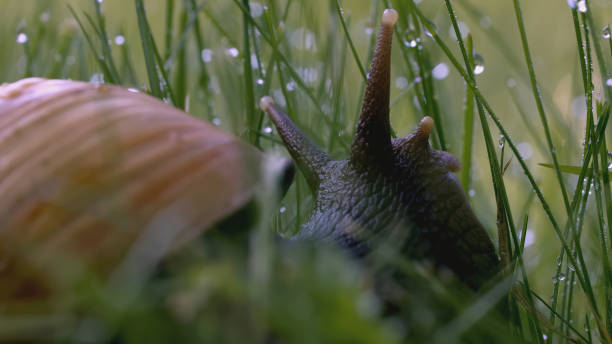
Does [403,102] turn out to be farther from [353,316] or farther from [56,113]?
[353,316]

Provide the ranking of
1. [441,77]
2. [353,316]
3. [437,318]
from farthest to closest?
[441,77] < [437,318] < [353,316]

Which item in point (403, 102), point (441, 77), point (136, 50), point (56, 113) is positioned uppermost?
point (441, 77)

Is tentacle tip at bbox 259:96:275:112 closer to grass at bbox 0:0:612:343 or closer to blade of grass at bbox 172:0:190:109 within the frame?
grass at bbox 0:0:612:343

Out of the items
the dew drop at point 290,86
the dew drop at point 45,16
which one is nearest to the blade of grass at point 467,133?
the dew drop at point 290,86

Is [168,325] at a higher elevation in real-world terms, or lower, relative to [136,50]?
higher

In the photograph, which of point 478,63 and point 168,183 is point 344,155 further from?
point 168,183

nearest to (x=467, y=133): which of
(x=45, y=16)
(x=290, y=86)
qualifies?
(x=290, y=86)

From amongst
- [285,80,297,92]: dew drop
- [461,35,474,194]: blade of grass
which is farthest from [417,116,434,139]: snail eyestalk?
[285,80,297,92]: dew drop

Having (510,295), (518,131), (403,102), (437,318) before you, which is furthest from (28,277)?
(518,131)
